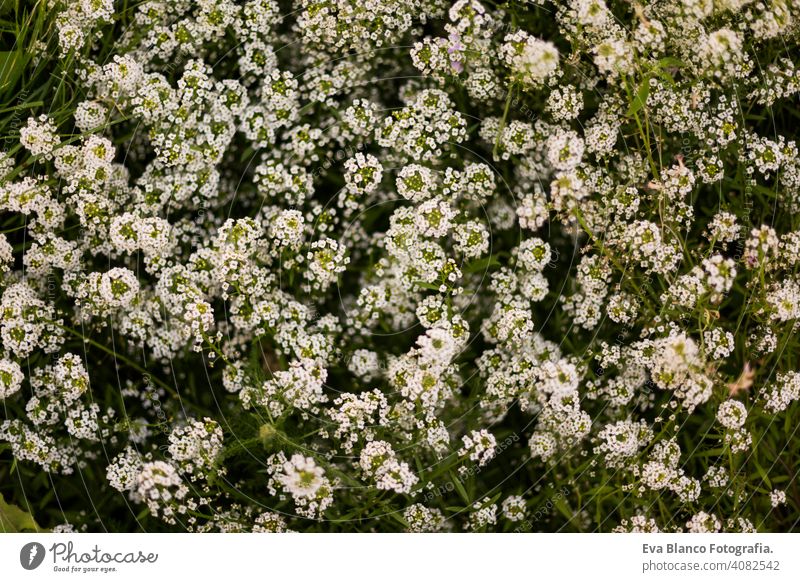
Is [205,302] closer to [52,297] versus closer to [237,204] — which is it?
[237,204]

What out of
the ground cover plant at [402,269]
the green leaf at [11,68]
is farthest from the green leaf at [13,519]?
the green leaf at [11,68]

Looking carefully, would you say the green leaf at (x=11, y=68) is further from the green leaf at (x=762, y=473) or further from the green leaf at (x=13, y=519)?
the green leaf at (x=762, y=473)

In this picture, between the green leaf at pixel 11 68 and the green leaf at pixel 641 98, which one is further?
the green leaf at pixel 11 68

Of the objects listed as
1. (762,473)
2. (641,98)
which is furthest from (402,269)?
(762,473)

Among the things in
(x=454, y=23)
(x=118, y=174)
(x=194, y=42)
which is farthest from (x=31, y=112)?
(x=454, y=23)

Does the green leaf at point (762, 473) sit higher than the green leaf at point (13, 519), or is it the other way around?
the green leaf at point (762, 473)
